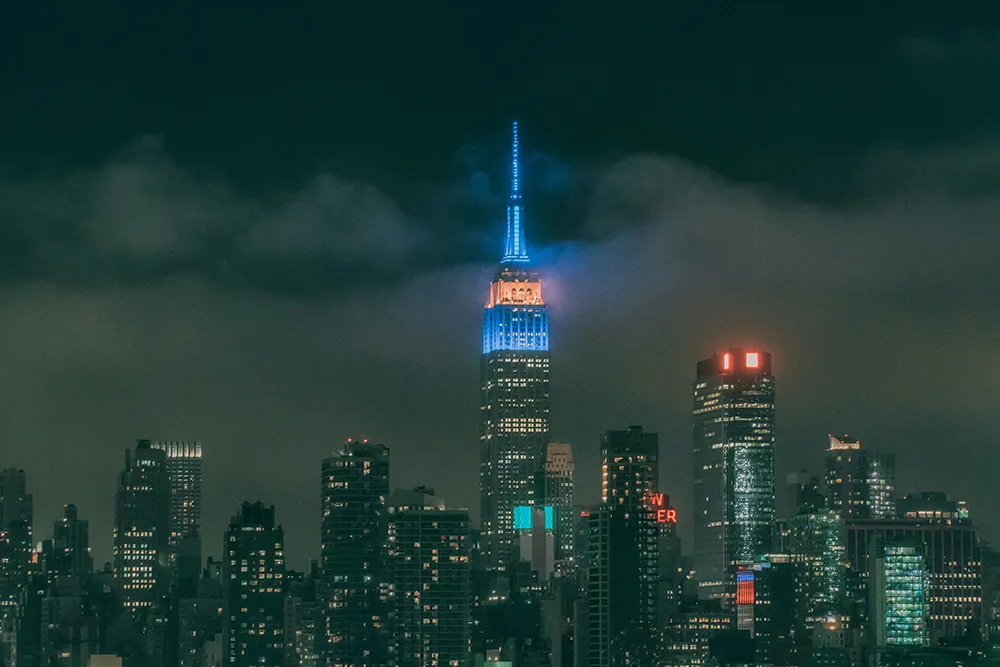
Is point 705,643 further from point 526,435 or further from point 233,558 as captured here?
point 526,435

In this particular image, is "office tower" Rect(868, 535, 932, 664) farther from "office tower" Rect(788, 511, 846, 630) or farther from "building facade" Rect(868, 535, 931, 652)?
"office tower" Rect(788, 511, 846, 630)

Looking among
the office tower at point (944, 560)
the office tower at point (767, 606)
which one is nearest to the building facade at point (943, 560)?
the office tower at point (944, 560)

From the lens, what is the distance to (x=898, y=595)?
360ft

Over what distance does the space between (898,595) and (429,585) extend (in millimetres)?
18633

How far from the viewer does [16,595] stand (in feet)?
408

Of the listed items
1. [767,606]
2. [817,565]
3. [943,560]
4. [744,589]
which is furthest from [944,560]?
[767,606]

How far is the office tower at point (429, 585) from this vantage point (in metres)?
114

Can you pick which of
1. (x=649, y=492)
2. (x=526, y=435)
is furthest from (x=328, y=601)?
A: (x=526, y=435)

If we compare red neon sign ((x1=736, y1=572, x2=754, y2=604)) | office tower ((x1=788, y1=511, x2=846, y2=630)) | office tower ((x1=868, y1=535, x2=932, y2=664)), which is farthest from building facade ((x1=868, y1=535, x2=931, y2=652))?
red neon sign ((x1=736, y1=572, x2=754, y2=604))

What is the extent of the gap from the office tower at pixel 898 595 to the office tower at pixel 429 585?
620 inches

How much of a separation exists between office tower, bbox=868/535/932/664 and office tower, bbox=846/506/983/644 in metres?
1.92

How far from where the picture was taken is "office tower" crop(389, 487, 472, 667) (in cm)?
11356

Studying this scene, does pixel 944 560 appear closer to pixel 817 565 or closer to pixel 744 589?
pixel 817 565

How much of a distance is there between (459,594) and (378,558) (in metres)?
5.72
